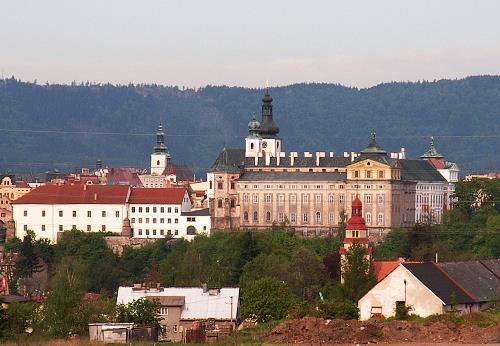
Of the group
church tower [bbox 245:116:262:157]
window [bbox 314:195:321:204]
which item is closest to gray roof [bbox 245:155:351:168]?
window [bbox 314:195:321:204]

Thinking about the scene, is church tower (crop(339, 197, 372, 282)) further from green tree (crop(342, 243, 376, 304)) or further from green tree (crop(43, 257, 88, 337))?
green tree (crop(43, 257, 88, 337))

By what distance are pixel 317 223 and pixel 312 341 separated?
254 ft

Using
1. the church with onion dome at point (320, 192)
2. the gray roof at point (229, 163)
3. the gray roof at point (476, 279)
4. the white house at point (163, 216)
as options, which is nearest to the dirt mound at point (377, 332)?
the gray roof at point (476, 279)

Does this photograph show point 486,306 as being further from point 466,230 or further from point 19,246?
point 19,246

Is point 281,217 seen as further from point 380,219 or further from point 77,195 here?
point 77,195

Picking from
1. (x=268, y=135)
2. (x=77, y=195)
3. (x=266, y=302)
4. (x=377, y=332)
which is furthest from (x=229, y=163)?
(x=377, y=332)

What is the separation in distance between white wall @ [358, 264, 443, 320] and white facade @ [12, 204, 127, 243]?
68707 millimetres

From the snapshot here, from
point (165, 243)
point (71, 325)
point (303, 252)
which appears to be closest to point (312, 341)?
point (71, 325)

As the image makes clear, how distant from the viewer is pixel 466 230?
136250mm

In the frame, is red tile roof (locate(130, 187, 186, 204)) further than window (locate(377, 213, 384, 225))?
Yes

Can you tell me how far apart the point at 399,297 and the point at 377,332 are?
12.5 m

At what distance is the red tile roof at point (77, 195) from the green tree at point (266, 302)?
216ft

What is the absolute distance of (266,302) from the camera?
84000 mm

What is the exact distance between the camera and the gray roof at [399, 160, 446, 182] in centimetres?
14875
